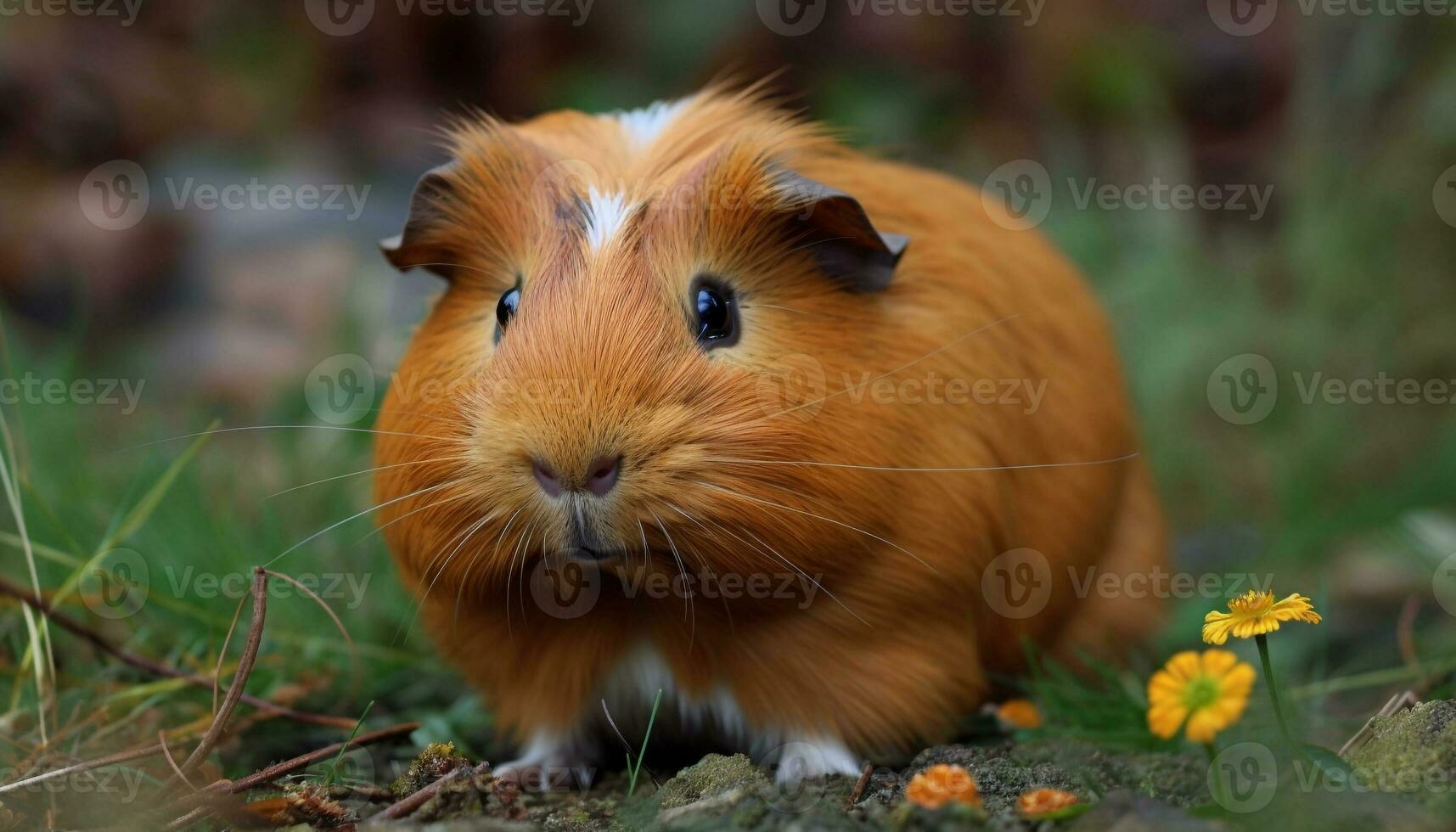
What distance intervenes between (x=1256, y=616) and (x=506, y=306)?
1932 millimetres

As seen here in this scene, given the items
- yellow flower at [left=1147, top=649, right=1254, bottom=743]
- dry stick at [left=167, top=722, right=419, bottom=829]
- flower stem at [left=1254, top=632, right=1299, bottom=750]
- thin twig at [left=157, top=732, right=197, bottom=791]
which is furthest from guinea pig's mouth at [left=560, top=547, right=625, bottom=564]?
flower stem at [left=1254, top=632, right=1299, bottom=750]

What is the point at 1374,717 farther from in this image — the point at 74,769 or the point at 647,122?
the point at 74,769

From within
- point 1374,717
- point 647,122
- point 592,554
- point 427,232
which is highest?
point 647,122

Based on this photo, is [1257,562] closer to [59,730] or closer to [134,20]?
[59,730]

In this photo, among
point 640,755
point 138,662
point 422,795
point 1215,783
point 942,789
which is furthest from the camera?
point 138,662

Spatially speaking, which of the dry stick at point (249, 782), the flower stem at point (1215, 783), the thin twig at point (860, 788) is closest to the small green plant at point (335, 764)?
the dry stick at point (249, 782)

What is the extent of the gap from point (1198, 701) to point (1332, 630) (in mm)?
2743

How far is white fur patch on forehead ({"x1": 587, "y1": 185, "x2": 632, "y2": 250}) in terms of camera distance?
3049mm

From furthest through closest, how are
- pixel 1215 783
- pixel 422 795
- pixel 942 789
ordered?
pixel 422 795, pixel 942 789, pixel 1215 783

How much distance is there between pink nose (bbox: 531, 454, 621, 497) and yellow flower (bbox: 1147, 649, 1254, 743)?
129 centimetres

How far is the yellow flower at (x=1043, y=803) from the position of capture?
8.81 ft

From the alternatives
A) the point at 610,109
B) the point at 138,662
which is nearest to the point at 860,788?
the point at 138,662

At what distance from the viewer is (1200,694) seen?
2662 millimetres

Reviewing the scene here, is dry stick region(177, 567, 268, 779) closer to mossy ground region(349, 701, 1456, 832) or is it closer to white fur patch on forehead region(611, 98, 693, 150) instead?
mossy ground region(349, 701, 1456, 832)
